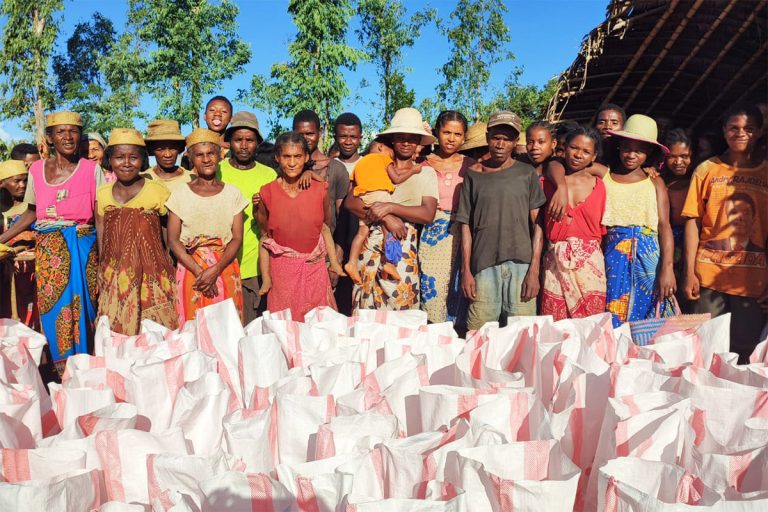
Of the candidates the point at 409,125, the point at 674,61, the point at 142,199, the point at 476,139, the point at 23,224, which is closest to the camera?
the point at 142,199

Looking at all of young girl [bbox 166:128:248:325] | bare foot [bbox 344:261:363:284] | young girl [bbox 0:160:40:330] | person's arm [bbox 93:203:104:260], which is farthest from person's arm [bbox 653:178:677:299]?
young girl [bbox 0:160:40:330]

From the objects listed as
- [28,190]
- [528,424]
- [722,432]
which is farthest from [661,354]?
[28,190]

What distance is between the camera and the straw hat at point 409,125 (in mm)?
3568

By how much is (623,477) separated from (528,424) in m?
0.20

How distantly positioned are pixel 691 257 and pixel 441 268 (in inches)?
54.7

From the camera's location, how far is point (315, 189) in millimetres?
3551

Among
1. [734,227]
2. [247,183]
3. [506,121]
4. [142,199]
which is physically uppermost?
[506,121]

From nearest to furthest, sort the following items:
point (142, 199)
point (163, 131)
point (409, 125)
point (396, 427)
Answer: point (396, 427) < point (142, 199) < point (409, 125) < point (163, 131)

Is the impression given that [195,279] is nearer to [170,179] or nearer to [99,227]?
[99,227]

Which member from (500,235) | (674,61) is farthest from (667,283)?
(674,61)

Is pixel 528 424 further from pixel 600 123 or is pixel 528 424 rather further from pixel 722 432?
pixel 600 123

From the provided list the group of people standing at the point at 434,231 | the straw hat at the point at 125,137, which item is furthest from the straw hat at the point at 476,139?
the straw hat at the point at 125,137

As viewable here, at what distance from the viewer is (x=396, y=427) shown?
0.87m

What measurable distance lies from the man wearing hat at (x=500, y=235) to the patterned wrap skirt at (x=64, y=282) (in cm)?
224
